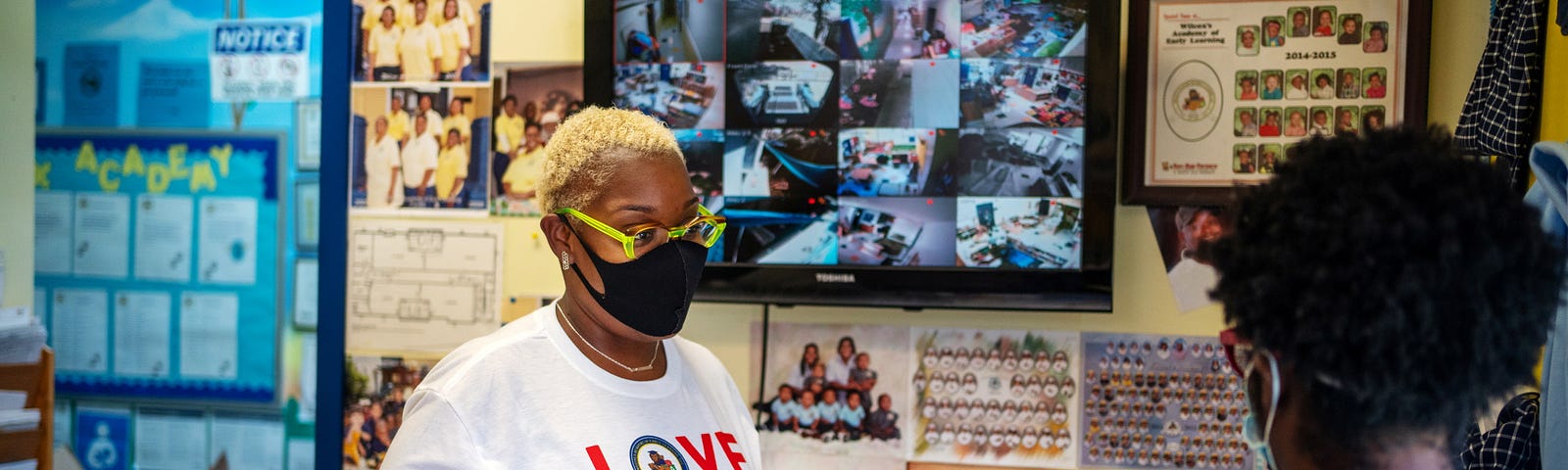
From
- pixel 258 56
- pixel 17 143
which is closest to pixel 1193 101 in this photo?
pixel 258 56

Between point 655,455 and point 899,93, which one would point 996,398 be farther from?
point 655,455

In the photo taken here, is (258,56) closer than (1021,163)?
No

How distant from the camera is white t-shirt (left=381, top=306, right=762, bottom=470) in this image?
4.74 feet

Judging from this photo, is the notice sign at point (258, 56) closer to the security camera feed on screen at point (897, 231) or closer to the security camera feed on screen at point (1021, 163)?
the security camera feed on screen at point (897, 231)

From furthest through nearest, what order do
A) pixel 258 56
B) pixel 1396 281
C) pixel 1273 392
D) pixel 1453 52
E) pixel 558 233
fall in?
pixel 258 56, pixel 1453 52, pixel 558 233, pixel 1273 392, pixel 1396 281

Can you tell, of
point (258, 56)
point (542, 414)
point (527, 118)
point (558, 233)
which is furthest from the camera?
point (258, 56)

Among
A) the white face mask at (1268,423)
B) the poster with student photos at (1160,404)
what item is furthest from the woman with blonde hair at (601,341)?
the poster with student photos at (1160,404)

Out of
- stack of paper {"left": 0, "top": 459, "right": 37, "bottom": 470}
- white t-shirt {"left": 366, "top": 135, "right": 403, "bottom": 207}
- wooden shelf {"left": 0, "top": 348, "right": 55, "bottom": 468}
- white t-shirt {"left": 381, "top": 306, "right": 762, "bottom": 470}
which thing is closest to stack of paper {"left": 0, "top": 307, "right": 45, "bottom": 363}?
wooden shelf {"left": 0, "top": 348, "right": 55, "bottom": 468}

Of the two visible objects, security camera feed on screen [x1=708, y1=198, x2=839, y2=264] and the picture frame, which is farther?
security camera feed on screen [x1=708, y1=198, x2=839, y2=264]

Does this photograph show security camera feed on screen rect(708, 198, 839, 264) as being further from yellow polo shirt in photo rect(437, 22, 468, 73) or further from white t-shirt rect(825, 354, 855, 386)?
yellow polo shirt in photo rect(437, 22, 468, 73)

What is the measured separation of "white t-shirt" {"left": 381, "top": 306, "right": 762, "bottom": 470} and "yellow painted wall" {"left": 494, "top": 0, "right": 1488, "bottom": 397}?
79 centimetres

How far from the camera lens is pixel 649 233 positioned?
161cm

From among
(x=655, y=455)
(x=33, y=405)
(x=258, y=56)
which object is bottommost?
(x=33, y=405)

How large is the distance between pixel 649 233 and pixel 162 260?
9.20ft
